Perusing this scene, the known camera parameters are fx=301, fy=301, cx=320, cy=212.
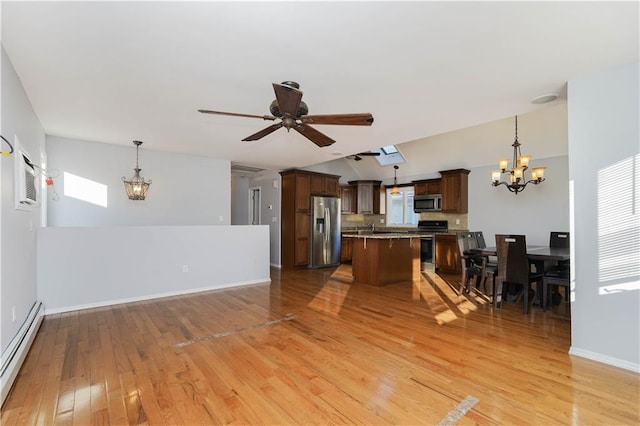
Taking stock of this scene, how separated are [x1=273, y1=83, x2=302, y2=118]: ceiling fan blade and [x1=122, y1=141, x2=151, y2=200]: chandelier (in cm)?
361

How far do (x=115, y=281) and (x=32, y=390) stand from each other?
2.37 m

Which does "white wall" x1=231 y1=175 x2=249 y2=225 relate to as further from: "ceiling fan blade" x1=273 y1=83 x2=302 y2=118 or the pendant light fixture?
"ceiling fan blade" x1=273 y1=83 x2=302 y2=118

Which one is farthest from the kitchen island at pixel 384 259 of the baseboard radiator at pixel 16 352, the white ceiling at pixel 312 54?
the baseboard radiator at pixel 16 352

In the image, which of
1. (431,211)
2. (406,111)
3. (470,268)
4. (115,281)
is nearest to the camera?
(406,111)

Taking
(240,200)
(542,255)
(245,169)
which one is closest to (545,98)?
(542,255)

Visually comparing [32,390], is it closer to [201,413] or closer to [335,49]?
[201,413]

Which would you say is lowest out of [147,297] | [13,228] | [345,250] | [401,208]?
[147,297]

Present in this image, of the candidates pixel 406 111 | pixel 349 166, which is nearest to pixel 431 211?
pixel 349 166

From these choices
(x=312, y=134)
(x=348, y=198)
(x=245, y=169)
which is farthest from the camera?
(x=348, y=198)

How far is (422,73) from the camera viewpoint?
2.59 m

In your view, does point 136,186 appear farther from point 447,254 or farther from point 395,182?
point 447,254

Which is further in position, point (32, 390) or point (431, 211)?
point (431, 211)

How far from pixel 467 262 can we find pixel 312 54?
4.19m

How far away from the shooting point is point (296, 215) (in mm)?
7152
